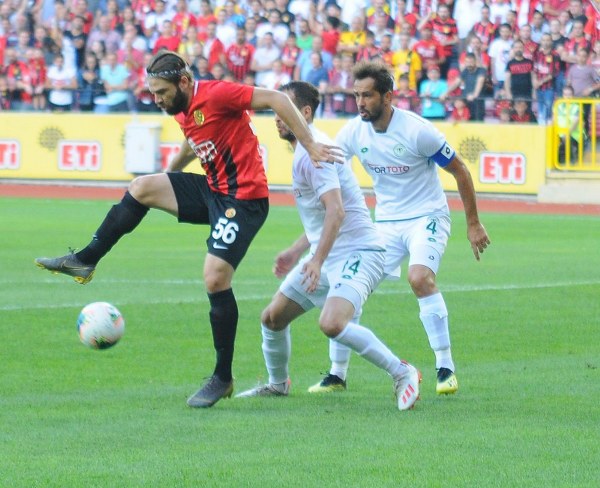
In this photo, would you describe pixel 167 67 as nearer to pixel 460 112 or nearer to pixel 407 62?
pixel 460 112

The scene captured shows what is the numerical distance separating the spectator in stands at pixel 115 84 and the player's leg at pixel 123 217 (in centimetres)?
1901

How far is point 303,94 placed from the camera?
297 inches

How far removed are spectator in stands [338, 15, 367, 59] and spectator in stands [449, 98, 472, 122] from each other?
94.3 inches

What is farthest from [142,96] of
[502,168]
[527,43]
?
[527,43]

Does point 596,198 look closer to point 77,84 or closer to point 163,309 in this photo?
point 77,84

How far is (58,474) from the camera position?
584 centimetres

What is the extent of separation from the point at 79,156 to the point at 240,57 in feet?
11.9

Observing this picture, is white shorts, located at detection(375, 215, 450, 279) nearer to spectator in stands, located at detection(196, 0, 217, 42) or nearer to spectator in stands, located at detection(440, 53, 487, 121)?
spectator in stands, located at detection(440, 53, 487, 121)

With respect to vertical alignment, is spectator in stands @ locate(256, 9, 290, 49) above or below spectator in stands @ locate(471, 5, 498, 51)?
below

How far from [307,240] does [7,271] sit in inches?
285

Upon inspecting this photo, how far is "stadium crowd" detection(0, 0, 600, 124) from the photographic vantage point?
23172mm

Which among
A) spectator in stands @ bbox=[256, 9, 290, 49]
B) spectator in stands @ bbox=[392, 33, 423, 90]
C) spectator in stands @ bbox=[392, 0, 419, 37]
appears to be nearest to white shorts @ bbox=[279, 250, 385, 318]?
spectator in stands @ bbox=[392, 33, 423, 90]

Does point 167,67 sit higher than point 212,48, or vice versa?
point 167,67

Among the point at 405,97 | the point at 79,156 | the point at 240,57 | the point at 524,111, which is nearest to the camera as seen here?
the point at 524,111
